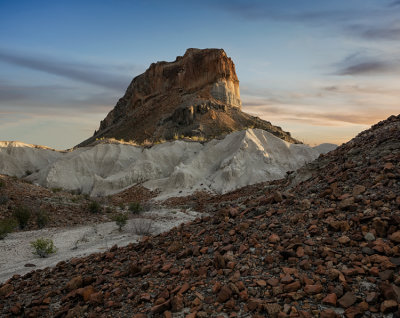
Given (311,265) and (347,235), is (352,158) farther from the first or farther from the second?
(311,265)

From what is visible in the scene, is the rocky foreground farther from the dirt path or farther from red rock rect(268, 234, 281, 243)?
the dirt path

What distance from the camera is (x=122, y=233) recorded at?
1020 centimetres

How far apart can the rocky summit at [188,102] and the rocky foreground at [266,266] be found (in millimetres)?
41714

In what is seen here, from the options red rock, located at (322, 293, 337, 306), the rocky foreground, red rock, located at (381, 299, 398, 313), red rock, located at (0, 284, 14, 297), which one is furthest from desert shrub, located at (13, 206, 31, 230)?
red rock, located at (381, 299, 398, 313)

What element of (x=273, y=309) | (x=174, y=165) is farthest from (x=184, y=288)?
(x=174, y=165)

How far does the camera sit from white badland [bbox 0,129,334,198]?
23.5 meters

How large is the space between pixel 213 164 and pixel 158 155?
19.1 feet

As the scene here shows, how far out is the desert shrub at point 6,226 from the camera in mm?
10500

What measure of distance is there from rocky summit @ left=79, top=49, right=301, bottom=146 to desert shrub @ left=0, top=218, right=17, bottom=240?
119 ft

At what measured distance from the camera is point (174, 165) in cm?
2902

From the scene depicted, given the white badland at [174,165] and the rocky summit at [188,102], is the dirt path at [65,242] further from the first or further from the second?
the rocky summit at [188,102]

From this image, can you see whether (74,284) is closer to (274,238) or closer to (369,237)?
(274,238)

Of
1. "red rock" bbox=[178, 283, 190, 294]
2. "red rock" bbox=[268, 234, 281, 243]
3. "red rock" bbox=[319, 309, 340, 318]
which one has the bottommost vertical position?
"red rock" bbox=[178, 283, 190, 294]

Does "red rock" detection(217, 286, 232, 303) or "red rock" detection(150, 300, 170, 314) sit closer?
"red rock" detection(217, 286, 232, 303)
